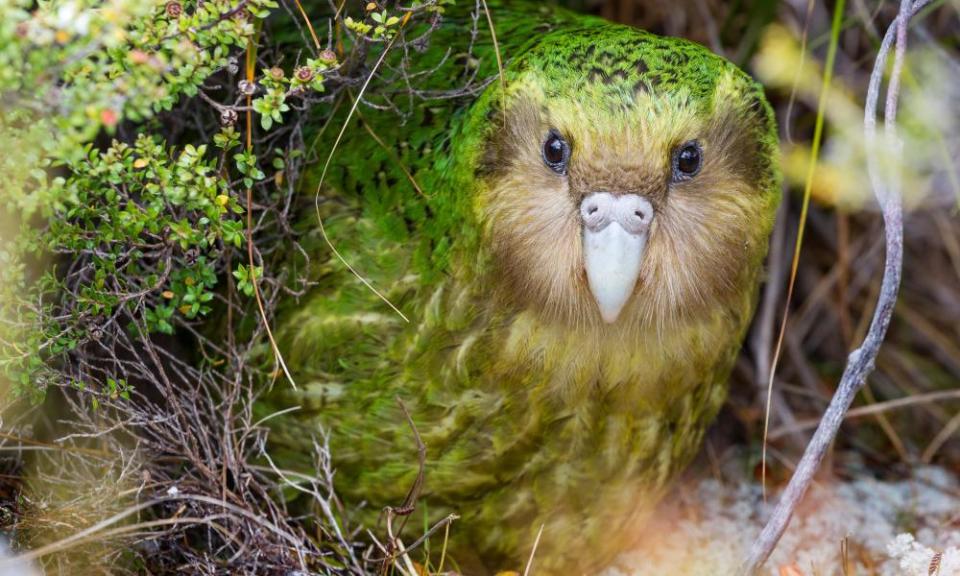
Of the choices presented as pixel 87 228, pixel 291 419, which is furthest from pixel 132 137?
pixel 291 419

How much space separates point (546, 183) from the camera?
2.00 metres

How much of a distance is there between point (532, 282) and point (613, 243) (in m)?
0.23

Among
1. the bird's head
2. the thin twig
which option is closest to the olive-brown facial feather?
the bird's head

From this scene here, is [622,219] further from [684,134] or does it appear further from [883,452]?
[883,452]

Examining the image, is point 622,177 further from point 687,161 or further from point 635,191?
point 687,161

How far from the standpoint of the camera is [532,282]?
2092 millimetres

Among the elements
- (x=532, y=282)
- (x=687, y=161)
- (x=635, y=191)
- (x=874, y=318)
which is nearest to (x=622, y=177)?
(x=635, y=191)

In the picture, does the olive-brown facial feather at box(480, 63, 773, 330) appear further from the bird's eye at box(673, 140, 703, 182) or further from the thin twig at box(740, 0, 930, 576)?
the thin twig at box(740, 0, 930, 576)

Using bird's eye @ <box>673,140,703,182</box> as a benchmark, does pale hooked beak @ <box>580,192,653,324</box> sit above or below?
below

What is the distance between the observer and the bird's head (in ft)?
6.33

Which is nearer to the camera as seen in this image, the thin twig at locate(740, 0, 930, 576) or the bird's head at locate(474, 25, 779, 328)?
the bird's head at locate(474, 25, 779, 328)

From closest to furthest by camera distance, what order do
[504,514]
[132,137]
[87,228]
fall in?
1. [87,228]
2. [504,514]
3. [132,137]

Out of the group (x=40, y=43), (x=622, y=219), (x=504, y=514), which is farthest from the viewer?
(x=504, y=514)

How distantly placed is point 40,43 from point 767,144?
1246 millimetres
